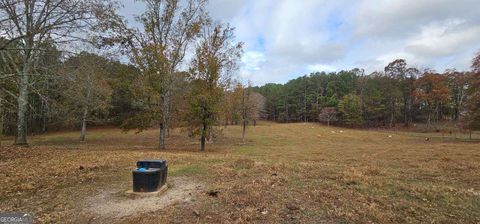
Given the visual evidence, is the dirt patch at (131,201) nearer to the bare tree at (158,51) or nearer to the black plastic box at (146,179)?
the black plastic box at (146,179)

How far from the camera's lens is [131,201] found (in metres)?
7.01

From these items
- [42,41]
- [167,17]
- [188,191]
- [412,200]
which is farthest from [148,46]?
[412,200]

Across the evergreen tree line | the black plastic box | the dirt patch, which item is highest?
the evergreen tree line

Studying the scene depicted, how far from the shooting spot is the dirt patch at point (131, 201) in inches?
249

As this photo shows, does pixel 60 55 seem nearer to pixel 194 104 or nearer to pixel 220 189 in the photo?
pixel 220 189

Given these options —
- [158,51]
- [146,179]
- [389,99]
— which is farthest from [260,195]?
[389,99]

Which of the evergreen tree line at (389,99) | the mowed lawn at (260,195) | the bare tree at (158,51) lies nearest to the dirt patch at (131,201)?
the mowed lawn at (260,195)

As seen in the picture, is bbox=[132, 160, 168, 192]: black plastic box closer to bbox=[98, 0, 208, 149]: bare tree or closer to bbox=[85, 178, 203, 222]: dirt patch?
bbox=[85, 178, 203, 222]: dirt patch

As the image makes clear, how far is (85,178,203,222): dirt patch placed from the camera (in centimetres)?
632

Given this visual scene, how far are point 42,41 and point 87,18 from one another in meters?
2.44

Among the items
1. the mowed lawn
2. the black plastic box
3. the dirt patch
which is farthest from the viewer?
the black plastic box

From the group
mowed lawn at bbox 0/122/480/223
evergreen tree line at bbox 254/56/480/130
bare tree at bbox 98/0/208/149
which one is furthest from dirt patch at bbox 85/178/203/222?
evergreen tree line at bbox 254/56/480/130

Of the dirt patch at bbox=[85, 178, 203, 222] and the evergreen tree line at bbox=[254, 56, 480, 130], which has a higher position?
the evergreen tree line at bbox=[254, 56, 480, 130]

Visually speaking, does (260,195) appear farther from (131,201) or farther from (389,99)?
(389,99)
